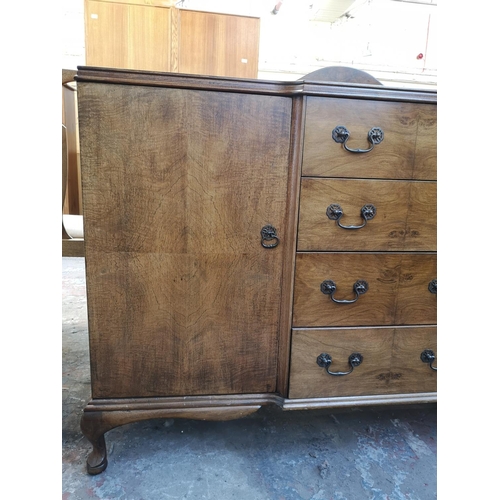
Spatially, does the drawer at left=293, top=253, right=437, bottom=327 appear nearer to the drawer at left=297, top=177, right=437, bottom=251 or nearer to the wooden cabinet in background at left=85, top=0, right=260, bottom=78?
the drawer at left=297, top=177, right=437, bottom=251

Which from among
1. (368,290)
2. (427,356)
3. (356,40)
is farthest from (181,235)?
(356,40)

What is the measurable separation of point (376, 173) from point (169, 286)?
60 cm

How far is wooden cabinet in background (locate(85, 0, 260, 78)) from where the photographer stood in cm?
287

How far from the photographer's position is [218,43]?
9.72 ft

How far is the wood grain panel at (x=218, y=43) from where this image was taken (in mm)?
2912

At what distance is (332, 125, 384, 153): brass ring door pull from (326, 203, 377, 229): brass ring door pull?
139mm

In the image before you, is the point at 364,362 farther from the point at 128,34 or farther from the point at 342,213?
the point at 128,34

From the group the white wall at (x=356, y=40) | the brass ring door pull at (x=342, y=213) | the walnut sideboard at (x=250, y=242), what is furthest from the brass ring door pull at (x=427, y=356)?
the white wall at (x=356, y=40)

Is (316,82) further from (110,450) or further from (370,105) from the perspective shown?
(110,450)

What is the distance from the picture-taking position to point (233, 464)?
3.53 feet

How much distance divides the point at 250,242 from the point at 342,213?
24 cm

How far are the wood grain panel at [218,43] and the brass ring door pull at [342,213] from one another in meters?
2.41
